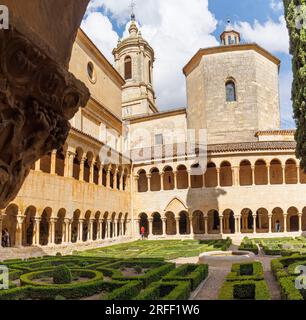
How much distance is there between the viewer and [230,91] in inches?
1410

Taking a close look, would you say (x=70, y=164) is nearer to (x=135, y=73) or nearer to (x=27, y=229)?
(x=27, y=229)

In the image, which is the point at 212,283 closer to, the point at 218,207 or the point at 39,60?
the point at 39,60

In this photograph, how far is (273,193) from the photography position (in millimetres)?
28703

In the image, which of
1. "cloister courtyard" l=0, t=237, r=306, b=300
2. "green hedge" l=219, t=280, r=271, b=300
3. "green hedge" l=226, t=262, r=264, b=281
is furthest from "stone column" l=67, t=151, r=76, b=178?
"green hedge" l=219, t=280, r=271, b=300

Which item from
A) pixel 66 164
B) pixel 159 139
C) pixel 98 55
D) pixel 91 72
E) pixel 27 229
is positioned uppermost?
pixel 98 55

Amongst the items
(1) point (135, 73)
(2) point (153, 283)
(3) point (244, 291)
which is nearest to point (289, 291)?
(3) point (244, 291)

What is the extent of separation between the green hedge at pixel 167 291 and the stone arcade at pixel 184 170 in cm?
1157

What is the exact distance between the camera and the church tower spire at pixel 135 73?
46.4 metres

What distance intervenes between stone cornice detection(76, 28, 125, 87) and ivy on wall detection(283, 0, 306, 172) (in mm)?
16972

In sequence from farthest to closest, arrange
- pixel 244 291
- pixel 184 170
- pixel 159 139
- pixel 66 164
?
pixel 159 139 < pixel 184 170 < pixel 66 164 < pixel 244 291

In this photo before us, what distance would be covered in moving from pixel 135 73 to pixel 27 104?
45.7 metres

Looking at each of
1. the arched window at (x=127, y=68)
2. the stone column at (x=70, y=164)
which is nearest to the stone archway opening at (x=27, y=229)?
the stone column at (x=70, y=164)
